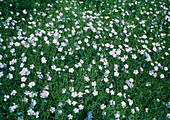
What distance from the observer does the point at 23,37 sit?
3.47 meters

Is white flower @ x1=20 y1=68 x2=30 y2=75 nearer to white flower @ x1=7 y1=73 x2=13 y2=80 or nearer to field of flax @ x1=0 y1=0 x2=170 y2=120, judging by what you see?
field of flax @ x1=0 y1=0 x2=170 y2=120

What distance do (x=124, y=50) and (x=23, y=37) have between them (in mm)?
2263

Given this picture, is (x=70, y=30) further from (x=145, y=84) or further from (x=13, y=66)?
(x=145, y=84)

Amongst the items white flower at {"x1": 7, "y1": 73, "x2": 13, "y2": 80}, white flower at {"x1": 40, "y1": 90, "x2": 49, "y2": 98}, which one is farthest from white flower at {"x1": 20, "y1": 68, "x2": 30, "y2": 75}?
white flower at {"x1": 40, "y1": 90, "x2": 49, "y2": 98}

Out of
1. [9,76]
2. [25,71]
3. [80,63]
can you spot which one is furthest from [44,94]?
[80,63]

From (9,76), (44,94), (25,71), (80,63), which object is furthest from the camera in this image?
(80,63)

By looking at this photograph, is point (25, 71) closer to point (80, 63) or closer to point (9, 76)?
point (9, 76)

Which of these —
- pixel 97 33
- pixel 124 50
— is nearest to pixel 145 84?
pixel 124 50

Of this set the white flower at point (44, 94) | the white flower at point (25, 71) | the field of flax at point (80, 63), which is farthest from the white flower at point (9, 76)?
the white flower at point (44, 94)

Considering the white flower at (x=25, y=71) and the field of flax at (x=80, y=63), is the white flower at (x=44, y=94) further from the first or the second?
the white flower at (x=25, y=71)

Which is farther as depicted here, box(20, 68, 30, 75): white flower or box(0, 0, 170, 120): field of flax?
box(20, 68, 30, 75): white flower

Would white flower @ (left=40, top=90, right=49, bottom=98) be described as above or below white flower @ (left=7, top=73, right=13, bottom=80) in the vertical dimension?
below

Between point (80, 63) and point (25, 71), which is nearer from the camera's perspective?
point (25, 71)

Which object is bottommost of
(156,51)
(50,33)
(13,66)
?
A: (156,51)
